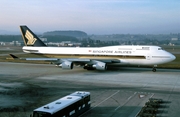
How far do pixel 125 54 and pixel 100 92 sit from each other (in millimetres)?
16373

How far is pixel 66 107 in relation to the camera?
15.8 m

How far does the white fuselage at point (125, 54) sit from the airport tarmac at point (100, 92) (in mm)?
4686

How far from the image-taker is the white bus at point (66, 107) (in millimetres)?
14555

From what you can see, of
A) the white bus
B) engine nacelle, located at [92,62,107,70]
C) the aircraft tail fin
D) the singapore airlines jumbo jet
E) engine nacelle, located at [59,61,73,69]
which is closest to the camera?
the white bus

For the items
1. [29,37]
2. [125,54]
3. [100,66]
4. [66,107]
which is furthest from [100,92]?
[29,37]

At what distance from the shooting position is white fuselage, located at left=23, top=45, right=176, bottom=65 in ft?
129

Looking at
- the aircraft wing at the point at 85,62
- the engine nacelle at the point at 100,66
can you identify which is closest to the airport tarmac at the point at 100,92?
the engine nacelle at the point at 100,66

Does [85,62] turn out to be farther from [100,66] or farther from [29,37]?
[29,37]

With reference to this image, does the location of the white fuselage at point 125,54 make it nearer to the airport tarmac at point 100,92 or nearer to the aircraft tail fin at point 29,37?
the airport tarmac at point 100,92

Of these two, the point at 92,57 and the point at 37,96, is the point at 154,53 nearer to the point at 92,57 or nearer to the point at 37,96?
the point at 92,57

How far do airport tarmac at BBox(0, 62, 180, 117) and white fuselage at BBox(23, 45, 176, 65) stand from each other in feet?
15.4

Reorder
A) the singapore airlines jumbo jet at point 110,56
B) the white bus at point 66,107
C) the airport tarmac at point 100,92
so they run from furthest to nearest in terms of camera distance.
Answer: the singapore airlines jumbo jet at point 110,56
the airport tarmac at point 100,92
the white bus at point 66,107

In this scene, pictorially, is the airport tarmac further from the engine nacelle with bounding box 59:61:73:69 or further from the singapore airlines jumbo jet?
the singapore airlines jumbo jet

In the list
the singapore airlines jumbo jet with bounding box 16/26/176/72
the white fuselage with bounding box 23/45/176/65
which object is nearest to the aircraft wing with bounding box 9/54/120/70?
the singapore airlines jumbo jet with bounding box 16/26/176/72
